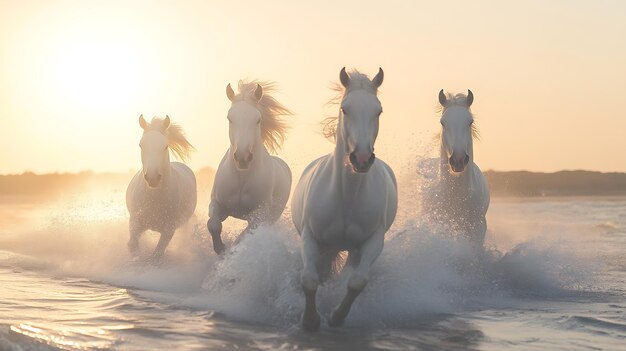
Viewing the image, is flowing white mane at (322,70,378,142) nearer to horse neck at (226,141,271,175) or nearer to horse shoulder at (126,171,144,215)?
horse neck at (226,141,271,175)

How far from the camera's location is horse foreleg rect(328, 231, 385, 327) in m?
6.31

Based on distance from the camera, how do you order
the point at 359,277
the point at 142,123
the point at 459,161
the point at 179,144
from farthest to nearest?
the point at 179,144
the point at 142,123
the point at 459,161
the point at 359,277

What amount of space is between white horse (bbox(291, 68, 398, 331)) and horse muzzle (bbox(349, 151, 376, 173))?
1.07 ft

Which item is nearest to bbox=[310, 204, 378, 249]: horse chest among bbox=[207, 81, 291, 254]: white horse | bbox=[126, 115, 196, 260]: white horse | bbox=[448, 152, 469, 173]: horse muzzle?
bbox=[448, 152, 469, 173]: horse muzzle

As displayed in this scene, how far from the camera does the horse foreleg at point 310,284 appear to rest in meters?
6.34

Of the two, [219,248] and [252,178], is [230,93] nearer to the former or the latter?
[252,178]

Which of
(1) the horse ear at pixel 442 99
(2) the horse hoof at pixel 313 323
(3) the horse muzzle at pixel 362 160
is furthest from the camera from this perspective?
(1) the horse ear at pixel 442 99

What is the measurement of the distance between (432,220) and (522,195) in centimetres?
5042

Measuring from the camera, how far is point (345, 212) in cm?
650

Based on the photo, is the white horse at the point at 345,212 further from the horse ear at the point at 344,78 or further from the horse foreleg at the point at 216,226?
the horse foreleg at the point at 216,226

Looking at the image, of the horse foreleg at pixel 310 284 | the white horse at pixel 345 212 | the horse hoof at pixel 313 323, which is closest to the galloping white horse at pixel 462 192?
the white horse at pixel 345 212

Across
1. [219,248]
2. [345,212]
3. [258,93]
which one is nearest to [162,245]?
[219,248]

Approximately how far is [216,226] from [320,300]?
2809 millimetres

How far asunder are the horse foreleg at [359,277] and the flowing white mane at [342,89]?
1.00 metres
